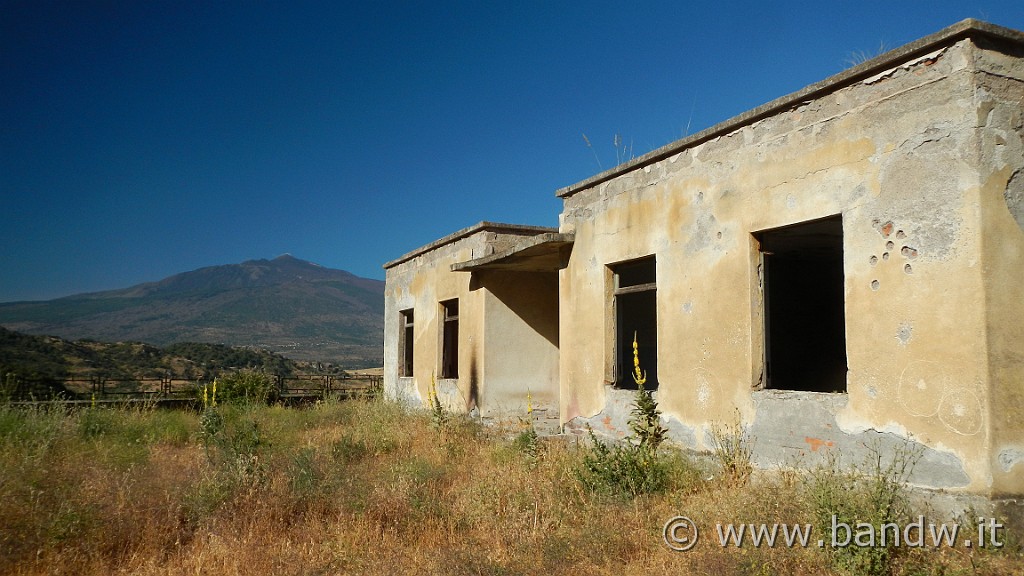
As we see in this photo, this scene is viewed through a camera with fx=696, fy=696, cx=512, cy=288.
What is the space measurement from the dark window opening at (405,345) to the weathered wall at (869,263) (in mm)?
8973

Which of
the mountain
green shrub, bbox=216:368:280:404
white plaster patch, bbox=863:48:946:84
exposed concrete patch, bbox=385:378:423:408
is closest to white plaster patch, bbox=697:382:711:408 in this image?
white plaster patch, bbox=863:48:946:84

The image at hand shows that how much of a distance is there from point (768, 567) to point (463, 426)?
22.9 ft

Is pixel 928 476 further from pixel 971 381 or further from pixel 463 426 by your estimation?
pixel 463 426

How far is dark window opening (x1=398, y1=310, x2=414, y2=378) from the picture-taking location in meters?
15.7

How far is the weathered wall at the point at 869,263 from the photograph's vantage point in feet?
15.8

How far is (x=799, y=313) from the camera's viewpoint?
1038 cm

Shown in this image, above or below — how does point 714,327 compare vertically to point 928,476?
above

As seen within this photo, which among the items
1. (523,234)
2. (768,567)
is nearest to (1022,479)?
(768,567)

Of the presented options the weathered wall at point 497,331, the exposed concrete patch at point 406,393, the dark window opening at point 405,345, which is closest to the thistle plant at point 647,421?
the weathered wall at point 497,331

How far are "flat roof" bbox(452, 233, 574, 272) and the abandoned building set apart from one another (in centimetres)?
6

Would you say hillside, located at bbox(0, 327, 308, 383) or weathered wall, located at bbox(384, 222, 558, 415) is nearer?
weathered wall, located at bbox(384, 222, 558, 415)

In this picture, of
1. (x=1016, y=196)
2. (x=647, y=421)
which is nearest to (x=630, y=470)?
(x=647, y=421)

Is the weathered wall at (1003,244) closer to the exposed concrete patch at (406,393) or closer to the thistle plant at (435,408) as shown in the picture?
the thistle plant at (435,408)

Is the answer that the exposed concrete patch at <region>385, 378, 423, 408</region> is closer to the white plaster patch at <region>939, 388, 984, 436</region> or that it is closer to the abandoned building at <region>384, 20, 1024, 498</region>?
the abandoned building at <region>384, 20, 1024, 498</region>
